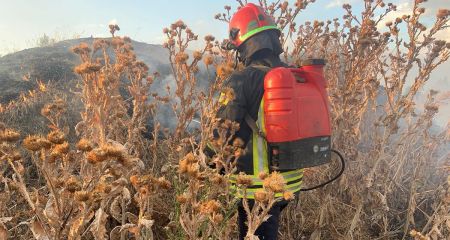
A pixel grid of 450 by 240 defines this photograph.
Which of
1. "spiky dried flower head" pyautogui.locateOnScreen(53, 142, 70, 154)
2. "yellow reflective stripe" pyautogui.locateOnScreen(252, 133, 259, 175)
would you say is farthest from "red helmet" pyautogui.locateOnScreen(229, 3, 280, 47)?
"spiky dried flower head" pyautogui.locateOnScreen(53, 142, 70, 154)

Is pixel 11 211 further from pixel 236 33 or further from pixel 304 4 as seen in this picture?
pixel 304 4

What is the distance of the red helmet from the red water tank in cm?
43

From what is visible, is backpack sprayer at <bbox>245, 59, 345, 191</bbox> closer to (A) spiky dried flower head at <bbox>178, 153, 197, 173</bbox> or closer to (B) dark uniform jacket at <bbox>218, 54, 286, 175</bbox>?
Result: (B) dark uniform jacket at <bbox>218, 54, 286, 175</bbox>

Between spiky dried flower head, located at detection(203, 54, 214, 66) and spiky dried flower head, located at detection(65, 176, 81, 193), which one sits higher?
spiky dried flower head, located at detection(203, 54, 214, 66)

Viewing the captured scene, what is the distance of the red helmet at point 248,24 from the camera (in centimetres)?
251

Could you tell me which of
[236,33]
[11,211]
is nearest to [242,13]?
[236,33]

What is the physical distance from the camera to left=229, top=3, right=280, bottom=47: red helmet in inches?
99.0

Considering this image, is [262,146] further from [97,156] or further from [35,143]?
[35,143]

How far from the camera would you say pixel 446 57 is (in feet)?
Answer: 9.96

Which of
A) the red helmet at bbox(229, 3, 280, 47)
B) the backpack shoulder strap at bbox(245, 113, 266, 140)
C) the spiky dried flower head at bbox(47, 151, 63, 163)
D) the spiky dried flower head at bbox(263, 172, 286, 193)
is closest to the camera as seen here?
the spiky dried flower head at bbox(47, 151, 63, 163)

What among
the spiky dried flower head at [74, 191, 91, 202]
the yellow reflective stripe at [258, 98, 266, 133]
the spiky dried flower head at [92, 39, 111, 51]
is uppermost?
the spiky dried flower head at [92, 39, 111, 51]

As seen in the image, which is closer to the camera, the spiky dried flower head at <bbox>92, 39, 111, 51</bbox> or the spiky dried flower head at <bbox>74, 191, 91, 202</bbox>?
the spiky dried flower head at <bbox>74, 191, 91, 202</bbox>

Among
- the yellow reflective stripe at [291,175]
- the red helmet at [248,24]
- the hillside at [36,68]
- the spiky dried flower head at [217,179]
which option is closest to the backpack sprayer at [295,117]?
the yellow reflective stripe at [291,175]

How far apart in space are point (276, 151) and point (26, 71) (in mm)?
5244
